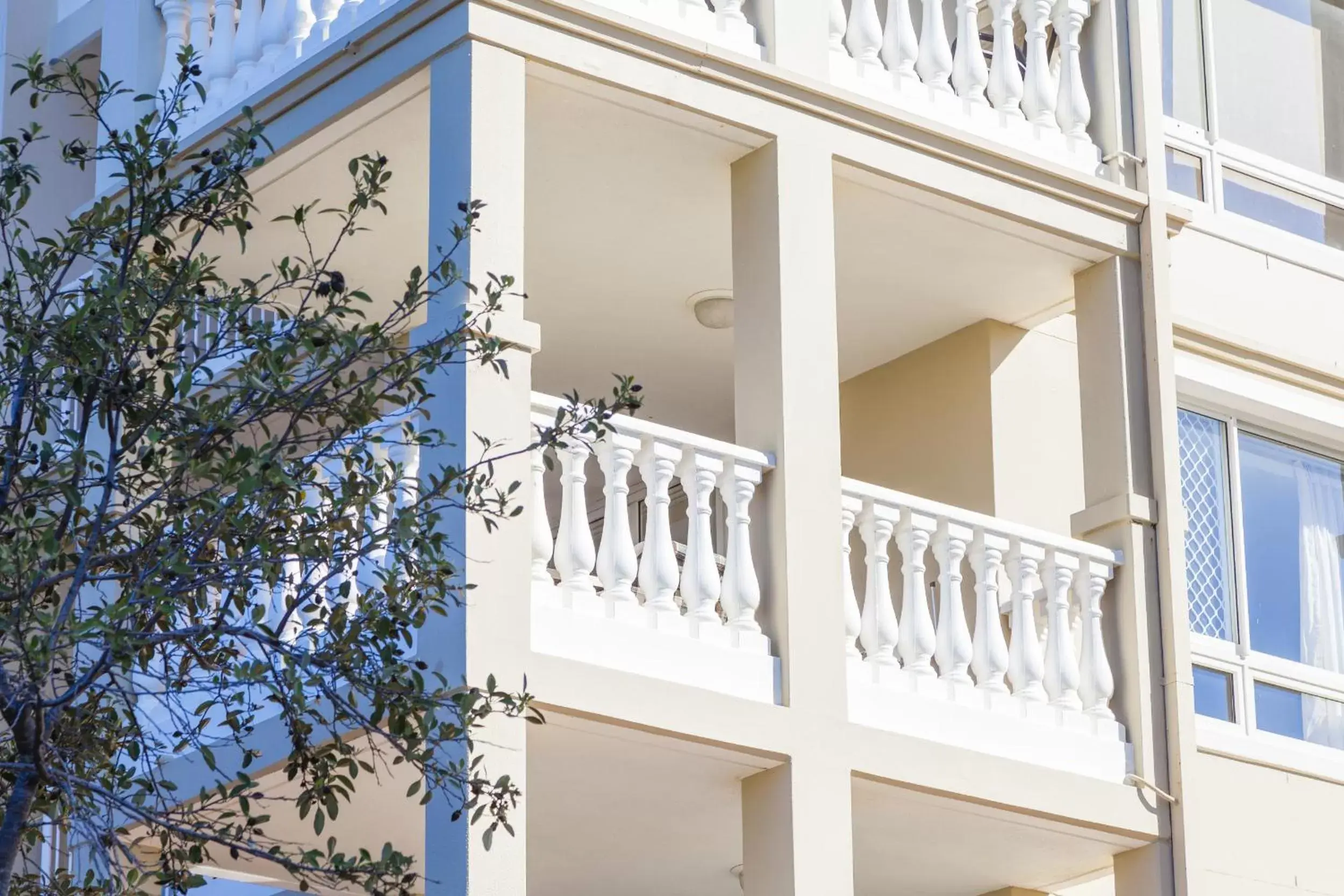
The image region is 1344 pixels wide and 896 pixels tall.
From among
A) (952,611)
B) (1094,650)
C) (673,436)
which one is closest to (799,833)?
(952,611)

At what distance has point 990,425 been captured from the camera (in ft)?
44.8

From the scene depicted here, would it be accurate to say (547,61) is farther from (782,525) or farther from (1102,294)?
(1102,294)

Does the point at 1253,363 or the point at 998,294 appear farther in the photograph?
the point at 1253,363

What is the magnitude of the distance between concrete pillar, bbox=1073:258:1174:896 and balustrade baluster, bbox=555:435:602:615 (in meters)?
3.01

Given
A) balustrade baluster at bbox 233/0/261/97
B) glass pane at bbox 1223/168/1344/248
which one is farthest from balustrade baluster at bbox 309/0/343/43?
glass pane at bbox 1223/168/1344/248

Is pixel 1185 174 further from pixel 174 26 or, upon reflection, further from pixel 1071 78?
pixel 174 26

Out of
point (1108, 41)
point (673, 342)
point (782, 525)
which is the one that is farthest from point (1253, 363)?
point (782, 525)

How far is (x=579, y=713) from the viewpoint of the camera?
1041 centimetres

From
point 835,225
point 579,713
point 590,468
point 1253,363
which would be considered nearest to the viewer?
point 579,713

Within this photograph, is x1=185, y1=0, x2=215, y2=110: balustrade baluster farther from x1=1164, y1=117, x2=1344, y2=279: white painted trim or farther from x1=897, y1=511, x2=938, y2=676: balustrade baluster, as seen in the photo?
x1=1164, y1=117, x2=1344, y2=279: white painted trim

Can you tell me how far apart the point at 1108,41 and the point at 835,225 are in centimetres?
190

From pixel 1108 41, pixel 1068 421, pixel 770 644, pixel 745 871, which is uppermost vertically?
pixel 1108 41

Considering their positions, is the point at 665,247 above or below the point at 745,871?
above

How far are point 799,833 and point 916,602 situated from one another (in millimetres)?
1404
